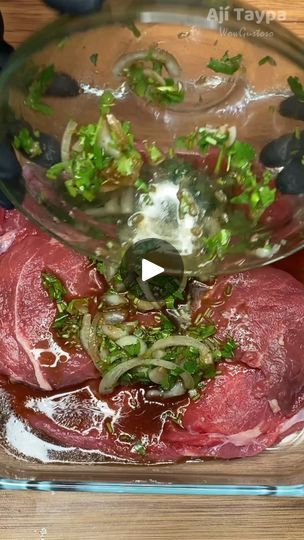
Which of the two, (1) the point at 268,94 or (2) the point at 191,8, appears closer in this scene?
(2) the point at 191,8

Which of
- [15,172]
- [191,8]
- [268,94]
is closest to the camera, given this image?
[191,8]

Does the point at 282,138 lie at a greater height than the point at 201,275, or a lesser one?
greater

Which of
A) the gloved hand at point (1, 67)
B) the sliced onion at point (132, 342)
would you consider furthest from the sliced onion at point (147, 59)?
the sliced onion at point (132, 342)

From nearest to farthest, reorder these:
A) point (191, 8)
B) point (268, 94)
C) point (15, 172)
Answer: point (191, 8)
point (15, 172)
point (268, 94)

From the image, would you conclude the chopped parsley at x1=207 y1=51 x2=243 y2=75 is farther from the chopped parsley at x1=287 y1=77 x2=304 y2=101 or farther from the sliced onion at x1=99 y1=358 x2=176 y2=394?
the sliced onion at x1=99 y1=358 x2=176 y2=394

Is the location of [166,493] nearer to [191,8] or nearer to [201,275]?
[201,275]


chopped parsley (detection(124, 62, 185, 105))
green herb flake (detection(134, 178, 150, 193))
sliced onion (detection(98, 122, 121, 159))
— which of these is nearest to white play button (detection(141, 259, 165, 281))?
green herb flake (detection(134, 178, 150, 193))

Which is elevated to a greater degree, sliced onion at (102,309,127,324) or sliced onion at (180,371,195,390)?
sliced onion at (102,309,127,324)

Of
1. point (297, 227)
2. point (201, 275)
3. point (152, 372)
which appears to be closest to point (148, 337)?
point (152, 372)
